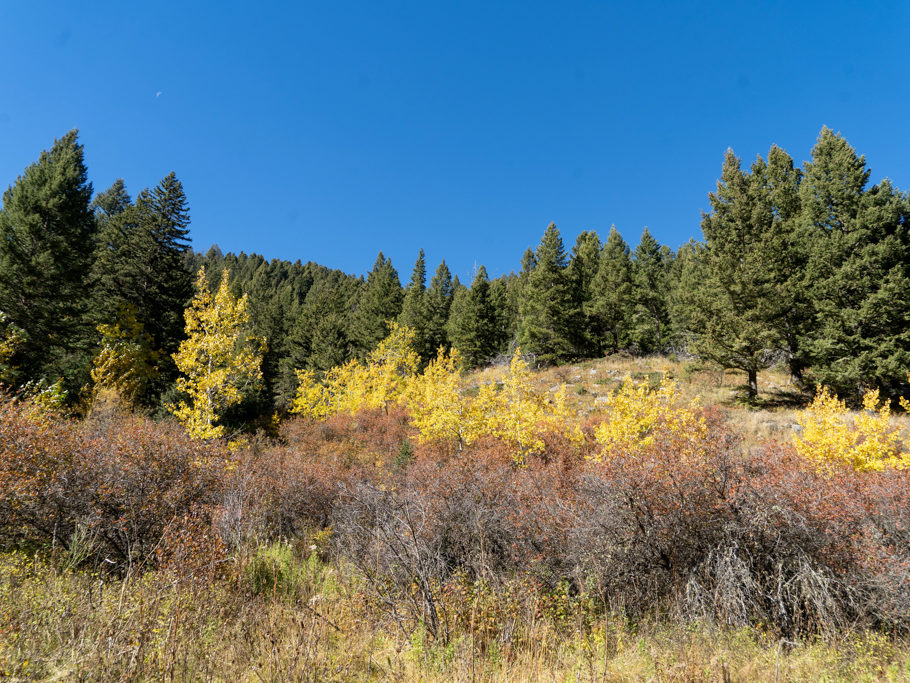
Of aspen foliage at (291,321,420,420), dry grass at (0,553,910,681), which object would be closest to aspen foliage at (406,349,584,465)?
dry grass at (0,553,910,681)

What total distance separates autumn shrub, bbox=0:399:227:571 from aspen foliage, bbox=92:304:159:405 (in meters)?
13.4

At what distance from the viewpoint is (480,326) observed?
36.7 m

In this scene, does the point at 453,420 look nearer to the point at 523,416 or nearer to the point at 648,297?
the point at 523,416

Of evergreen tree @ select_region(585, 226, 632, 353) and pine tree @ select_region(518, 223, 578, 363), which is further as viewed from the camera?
evergreen tree @ select_region(585, 226, 632, 353)

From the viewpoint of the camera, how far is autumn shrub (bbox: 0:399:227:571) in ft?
16.1

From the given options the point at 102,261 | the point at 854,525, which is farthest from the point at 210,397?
the point at 102,261

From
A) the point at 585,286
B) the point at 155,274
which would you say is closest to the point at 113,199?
the point at 155,274

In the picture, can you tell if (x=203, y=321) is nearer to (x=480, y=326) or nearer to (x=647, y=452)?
(x=647, y=452)

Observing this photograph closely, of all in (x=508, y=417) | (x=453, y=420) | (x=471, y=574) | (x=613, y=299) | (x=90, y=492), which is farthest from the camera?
(x=613, y=299)

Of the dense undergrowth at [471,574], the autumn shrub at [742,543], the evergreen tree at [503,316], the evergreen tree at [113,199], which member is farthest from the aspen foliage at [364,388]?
the evergreen tree at [113,199]

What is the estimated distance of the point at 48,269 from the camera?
57.2 feet

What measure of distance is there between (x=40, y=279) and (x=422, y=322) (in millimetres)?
26079

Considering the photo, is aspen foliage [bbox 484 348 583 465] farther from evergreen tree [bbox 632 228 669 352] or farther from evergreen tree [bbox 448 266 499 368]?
evergreen tree [bbox 632 228 669 352]

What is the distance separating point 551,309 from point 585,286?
888 cm
